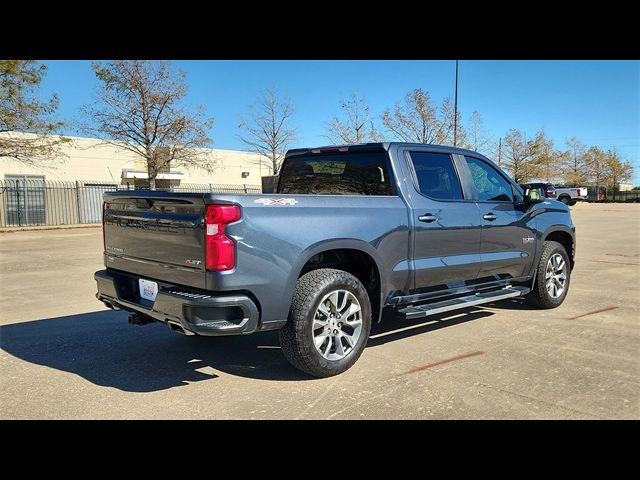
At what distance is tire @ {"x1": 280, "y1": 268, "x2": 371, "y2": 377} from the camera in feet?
13.6

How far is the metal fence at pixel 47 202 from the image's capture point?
2662cm

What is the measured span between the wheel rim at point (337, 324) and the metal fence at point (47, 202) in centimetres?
2327

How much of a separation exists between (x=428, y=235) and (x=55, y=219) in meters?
28.3

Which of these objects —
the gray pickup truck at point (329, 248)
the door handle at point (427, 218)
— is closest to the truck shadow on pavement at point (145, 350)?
the gray pickup truck at point (329, 248)

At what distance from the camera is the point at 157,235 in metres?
4.27

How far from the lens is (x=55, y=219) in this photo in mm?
28812

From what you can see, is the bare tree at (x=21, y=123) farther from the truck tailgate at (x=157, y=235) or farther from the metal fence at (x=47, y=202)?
the truck tailgate at (x=157, y=235)

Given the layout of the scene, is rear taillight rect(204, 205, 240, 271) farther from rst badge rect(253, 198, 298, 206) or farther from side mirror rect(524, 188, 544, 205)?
side mirror rect(524, 188, 544, 205)

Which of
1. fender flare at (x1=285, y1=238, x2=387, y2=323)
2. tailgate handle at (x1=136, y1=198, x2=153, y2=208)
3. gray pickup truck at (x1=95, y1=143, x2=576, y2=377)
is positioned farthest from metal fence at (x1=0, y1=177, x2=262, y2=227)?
fender flare at (x1=285, y1=238, x2=387, y2=323)

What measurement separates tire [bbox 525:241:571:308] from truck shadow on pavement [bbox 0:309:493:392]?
2.87 ft

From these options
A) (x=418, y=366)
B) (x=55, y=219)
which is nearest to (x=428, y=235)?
(x=418, y=366)

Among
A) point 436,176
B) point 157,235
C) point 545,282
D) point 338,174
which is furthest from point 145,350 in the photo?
point 545,282

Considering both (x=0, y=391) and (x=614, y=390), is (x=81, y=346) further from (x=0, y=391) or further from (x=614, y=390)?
(x=614, y=390)
